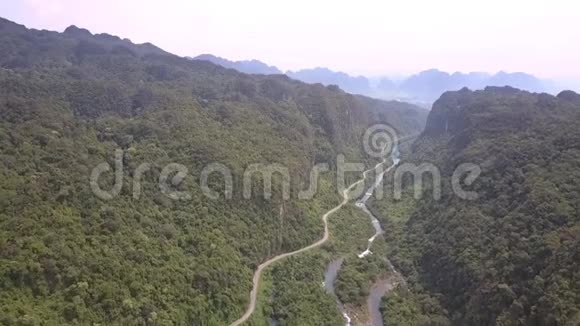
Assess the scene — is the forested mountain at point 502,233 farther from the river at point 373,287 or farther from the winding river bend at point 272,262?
the winding river bend at point 272,262

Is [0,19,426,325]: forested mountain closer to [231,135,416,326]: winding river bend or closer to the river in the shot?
[231,135,416,326]: winding river bend

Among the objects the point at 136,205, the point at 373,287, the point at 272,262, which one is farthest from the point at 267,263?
the point at 136,205

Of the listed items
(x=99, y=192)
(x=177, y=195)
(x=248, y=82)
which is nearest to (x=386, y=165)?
(x=248, y=82)

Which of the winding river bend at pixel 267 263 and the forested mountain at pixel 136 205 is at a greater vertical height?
the forested mountain at pixel 136 205

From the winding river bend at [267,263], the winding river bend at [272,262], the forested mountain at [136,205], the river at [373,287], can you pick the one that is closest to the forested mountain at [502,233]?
the river at [373,287]

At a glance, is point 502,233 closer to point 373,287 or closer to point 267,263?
point 373,287

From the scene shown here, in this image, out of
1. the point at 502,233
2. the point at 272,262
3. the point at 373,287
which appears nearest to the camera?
the point at 502,233
